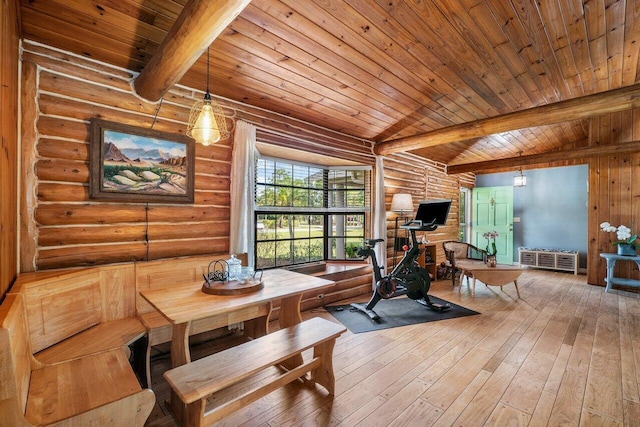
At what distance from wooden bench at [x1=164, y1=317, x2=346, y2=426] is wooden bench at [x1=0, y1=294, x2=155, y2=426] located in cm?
21

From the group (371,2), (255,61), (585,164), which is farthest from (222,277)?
(585,164)

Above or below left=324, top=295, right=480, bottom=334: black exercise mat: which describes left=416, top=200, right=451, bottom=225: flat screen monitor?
above

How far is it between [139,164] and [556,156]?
6.86 m

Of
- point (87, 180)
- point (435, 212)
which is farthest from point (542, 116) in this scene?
point (87, 180)

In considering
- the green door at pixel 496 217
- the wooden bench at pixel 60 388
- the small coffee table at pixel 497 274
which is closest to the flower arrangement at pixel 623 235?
the small coffee table at pixel 497 274

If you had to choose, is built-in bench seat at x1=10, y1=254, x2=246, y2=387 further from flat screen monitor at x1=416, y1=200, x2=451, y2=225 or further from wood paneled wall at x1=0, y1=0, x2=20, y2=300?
flat screen monitor at x1=416, y1=200, x2=451, y2=225

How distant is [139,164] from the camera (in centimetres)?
258

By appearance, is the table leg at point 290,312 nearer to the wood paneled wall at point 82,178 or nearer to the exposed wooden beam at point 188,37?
the wood paneled wall at point 82,178

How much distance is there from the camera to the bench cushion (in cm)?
151

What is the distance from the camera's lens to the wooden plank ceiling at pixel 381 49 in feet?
7.09

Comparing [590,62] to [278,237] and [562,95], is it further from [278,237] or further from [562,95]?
[278,237]

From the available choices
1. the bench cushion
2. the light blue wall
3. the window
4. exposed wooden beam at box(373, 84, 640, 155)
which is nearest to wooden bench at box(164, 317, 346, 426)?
the bench cushion

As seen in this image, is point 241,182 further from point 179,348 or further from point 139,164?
point 179,348

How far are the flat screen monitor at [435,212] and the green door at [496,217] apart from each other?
4590 mm
